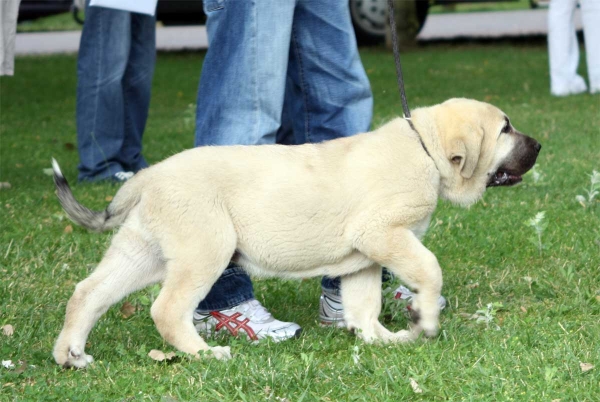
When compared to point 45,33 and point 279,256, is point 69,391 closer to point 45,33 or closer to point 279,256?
point 279,256

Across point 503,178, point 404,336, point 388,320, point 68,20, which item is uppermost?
point 503,178

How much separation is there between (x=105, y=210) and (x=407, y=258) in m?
1.08

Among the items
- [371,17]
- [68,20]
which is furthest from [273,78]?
[68,20]

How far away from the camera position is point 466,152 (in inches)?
135

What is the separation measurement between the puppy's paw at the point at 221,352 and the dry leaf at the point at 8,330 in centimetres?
84

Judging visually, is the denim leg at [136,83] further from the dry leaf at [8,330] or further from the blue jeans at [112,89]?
the dry leaf at [8,330]

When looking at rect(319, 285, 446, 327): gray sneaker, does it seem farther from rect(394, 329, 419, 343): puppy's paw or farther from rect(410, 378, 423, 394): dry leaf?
rect(410, 378, 423, 394): dry leaf

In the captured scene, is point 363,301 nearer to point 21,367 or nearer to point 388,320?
point 388,320

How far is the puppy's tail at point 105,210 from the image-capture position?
3.44m

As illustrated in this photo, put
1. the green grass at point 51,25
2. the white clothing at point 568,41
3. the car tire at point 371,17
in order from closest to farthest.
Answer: the white clothing at point 568,41 < the car tire at point 371,17 < the green grass at point 51,25

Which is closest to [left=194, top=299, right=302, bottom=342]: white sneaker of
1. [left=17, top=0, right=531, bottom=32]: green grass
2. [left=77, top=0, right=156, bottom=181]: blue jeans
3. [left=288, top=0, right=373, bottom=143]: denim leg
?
[left=288, top=0, right=373, bottom=143]: denim leg

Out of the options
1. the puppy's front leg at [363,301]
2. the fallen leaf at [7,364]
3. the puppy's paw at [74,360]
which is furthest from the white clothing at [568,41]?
the fallen leaf at [7,364]

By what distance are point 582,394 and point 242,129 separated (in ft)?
5.12

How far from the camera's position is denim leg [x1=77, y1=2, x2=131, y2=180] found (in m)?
6.21
